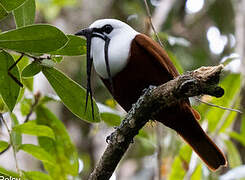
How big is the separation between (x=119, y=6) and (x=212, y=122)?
11.3 feet

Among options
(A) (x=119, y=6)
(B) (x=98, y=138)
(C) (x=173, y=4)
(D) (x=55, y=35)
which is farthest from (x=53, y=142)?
(A) (x=119, y=6)

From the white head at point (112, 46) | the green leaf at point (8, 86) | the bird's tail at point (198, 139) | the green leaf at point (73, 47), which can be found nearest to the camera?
the green leaf at point (8, 86)

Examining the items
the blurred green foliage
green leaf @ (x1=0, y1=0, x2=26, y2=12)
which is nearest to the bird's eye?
the blurred green foliage

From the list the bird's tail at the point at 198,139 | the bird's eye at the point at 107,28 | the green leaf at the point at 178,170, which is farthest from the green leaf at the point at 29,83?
the green leaf at the point at 178,170

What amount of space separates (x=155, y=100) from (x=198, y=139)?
875 mm

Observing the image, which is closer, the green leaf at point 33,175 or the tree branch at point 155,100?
the tree branch at point 155,100

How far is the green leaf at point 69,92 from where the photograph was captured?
181 cm

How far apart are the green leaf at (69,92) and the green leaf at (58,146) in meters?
0.53

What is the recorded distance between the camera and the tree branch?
5.22 ft

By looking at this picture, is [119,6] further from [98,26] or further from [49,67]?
[49,67]

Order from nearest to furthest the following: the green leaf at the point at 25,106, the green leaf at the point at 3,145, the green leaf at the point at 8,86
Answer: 1. the green leaf at the point at 8,86
2. the green leaf at the point at 3,145
3. the green leaf at the point at 25,106

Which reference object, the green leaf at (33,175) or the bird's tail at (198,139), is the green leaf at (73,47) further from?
the bird's tail at (198,139)

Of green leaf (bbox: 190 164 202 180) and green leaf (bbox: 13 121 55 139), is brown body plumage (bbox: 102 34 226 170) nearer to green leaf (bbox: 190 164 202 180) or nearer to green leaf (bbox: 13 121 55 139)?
green leaf (bbox: 190 164 202 180)

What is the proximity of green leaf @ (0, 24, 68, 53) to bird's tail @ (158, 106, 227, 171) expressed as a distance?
1.02 metres
